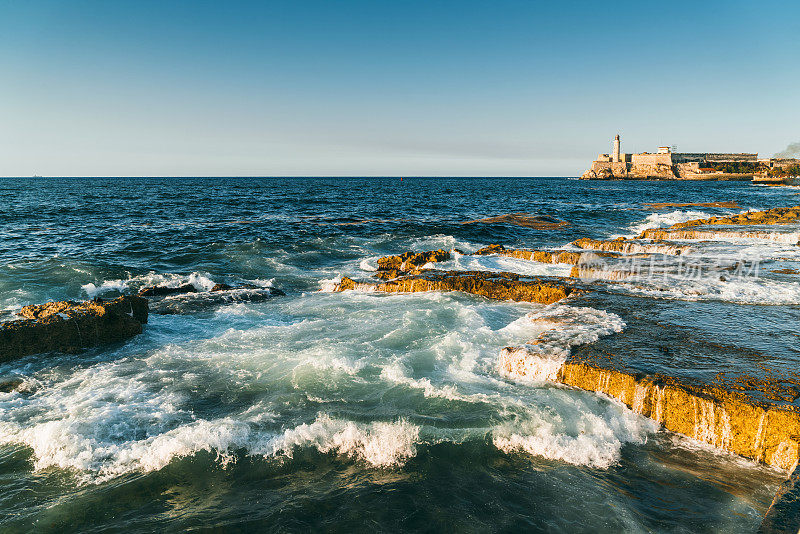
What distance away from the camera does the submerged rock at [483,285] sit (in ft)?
39.5

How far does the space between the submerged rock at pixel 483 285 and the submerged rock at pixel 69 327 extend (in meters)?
6.48

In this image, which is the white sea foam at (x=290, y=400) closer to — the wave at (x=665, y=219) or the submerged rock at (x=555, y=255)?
the submerged rock at (x=555, y=255)

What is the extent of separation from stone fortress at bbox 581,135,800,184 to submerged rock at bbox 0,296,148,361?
139819mm

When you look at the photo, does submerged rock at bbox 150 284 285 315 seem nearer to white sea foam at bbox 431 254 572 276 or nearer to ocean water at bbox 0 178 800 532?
ocean water at bbox 0 178 800 532

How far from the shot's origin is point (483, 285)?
1301 centimetres

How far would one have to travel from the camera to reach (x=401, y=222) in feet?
116

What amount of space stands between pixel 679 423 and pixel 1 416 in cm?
973

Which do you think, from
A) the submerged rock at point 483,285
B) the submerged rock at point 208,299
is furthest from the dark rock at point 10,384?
the submerged rock at point 483,285

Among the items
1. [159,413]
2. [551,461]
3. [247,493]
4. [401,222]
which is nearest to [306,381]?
[159,413]

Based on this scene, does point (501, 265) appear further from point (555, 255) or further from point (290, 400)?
point (290, 400)

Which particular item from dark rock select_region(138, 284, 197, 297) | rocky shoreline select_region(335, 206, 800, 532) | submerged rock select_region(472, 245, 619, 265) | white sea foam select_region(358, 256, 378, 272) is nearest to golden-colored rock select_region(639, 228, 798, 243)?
submerged rock select_region(472, 245, 619, 265)

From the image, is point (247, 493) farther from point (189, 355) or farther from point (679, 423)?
point (679, 423)

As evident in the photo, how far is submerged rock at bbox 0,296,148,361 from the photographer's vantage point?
8711 millimetres

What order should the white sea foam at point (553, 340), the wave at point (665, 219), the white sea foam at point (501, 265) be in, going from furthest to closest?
1. the wave at point (665, 219)
2. the white sea foam at point (501, 265)
3. the white sea foam at point (553, 340)
